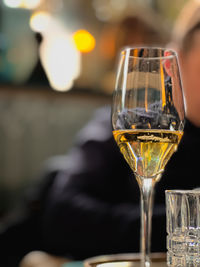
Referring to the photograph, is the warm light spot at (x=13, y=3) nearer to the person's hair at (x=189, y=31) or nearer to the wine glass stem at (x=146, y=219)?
the person's hair at (x=189, y=31)

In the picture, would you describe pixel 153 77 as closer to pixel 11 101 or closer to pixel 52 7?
pixel 11 101

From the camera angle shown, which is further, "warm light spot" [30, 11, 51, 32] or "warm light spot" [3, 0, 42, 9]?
"warm light spot" [30, 11, 51, 32]

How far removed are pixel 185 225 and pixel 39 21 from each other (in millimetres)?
3030

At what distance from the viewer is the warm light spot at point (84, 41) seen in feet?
11.9

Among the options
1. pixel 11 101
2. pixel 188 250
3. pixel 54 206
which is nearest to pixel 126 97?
pixel 188 250

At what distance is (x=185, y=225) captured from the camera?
2.13ft

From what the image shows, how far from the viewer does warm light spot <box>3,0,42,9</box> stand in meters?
3.36

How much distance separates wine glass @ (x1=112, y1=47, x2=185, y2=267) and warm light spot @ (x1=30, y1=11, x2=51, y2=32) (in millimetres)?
2890

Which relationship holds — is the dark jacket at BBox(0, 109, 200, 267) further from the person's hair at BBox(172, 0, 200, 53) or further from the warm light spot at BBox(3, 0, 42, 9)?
the warm light spot at BBox(3, 0, 42, 9)

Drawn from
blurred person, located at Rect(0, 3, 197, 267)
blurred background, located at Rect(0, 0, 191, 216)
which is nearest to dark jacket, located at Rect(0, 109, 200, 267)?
blurred person, located at Rect(0, 3, 197, 267)

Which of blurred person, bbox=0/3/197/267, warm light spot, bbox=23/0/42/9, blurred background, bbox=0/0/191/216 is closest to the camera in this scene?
blurred person, bbox=0/3/197/267

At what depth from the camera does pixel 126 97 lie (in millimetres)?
663

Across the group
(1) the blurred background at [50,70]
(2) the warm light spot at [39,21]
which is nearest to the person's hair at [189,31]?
(1) the blurred background at [50,70]

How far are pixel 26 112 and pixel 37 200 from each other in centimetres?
144
